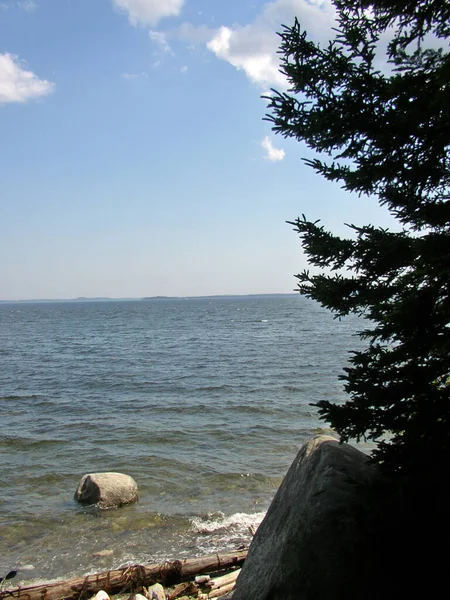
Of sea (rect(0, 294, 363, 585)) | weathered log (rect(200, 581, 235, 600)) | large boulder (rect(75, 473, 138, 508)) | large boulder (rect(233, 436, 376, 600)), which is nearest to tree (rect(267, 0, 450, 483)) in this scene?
large boulder (rect(233, 436, 376, 600))

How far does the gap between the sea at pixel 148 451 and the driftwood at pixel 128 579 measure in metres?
1.05

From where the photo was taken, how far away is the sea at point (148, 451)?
9.67m

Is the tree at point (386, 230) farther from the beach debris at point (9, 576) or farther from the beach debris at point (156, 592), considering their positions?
the beach debris at point (9, 576)

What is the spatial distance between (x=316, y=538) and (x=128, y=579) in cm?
449

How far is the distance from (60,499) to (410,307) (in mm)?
11186

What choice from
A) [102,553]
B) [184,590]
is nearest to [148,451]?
[102,553]

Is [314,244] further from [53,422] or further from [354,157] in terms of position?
[53,422]

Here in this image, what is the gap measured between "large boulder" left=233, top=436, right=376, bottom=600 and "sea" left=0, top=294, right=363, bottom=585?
423cm

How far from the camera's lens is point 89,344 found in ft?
177

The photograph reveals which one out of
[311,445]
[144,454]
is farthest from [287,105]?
[144,454]

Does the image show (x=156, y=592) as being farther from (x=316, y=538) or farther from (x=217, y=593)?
(x=316, y=538)

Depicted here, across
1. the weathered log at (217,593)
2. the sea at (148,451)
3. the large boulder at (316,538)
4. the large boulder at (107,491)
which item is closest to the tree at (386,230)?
the large boulder at (316,538)

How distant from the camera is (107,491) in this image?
11.4 metres

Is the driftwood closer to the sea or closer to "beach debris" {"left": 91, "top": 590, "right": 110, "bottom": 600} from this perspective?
"beach debris" {"left": 91, "top": 590, "right": 110, "bottom": 600}
